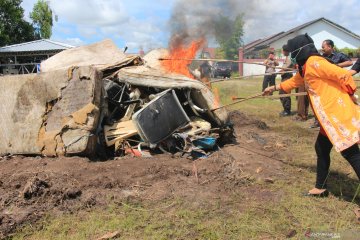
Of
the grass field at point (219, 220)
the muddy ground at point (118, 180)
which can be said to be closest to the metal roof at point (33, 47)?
the muddy ground at point (118, 180)

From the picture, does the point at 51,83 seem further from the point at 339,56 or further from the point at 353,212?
the point at 339,56

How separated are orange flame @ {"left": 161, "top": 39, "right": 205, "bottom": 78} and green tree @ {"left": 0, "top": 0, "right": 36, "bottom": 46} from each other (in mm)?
29788

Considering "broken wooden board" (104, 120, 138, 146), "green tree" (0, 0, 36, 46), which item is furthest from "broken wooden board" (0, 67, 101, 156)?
"green tree" (0, 0, 36, 46)

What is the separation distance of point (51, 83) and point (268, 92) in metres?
3.55

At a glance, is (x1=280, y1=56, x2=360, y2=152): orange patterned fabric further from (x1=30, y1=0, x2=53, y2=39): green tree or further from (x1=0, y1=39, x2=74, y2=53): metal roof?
(x1=30, y1=0, x2=53, y2=39): green tree

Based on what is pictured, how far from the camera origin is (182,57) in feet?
26.2

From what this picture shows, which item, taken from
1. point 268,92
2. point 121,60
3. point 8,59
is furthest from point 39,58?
point 268,92

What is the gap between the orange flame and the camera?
7546 mm

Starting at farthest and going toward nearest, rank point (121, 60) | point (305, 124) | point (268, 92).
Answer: point (305, 124), point (121, 60), point (268, 92)

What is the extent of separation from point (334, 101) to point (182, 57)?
4.25 metres

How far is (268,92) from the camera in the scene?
544 cm

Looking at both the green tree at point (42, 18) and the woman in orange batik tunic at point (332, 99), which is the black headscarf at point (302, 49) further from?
the green tree at point (42, 18)

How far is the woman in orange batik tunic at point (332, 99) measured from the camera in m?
4.14

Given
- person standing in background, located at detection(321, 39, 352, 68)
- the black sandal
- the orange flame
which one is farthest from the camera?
person standing in background, located at detection(321, 39, 352, 68)
